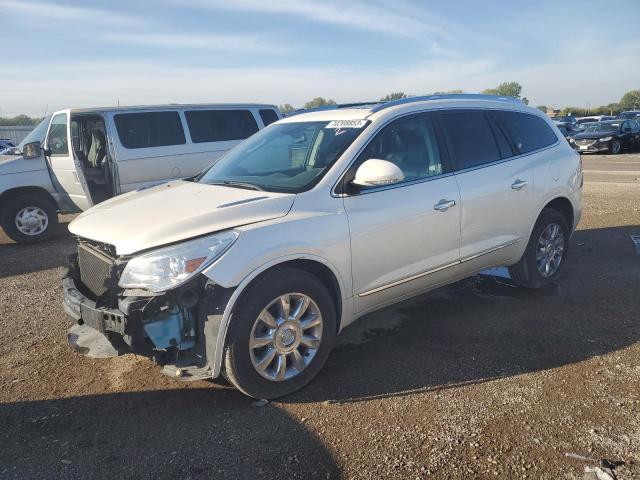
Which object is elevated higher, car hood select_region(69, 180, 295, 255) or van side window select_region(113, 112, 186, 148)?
van side window select_region(113, 112, 186, 148)

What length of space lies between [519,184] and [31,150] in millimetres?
7298

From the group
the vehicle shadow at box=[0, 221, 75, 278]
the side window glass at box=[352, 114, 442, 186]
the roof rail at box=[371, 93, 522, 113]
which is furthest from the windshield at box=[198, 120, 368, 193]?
the vehicle shadow at box=[0, 221, 75, 278]

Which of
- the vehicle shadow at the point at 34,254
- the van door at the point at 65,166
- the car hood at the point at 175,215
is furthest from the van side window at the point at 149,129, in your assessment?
the car hood at the point at 175,215

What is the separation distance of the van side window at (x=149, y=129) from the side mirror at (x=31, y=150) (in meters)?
1.29

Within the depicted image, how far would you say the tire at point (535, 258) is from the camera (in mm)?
5035

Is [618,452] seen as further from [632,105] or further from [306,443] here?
[632,105]

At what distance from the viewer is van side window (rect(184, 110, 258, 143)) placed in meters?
8.93

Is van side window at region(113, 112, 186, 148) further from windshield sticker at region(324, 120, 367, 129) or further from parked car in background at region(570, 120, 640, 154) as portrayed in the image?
parked car in background at region(570, 120, 640, 154)

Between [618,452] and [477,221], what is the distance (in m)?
2.05

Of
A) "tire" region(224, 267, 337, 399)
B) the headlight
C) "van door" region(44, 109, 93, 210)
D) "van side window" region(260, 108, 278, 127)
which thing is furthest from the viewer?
"van side window" region(260, 108, 278, 127)

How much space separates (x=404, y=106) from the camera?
4090 millimetres

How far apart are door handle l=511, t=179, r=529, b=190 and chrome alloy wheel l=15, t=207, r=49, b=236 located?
7065 mm

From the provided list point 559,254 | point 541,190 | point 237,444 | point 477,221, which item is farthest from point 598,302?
point 237,444

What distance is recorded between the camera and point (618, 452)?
2725 mm
